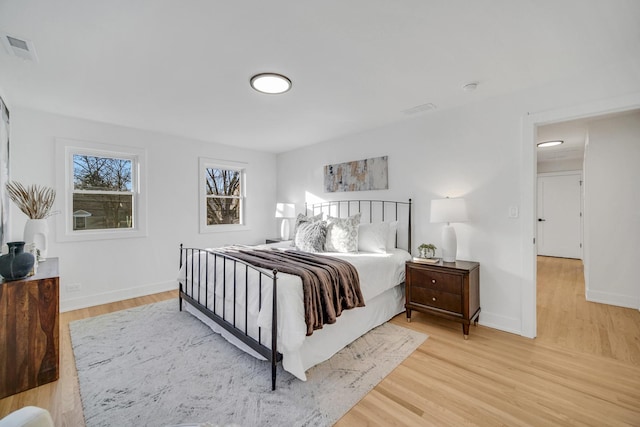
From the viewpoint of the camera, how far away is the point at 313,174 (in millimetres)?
4984

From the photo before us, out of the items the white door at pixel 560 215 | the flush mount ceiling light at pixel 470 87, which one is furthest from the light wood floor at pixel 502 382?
the white door at pixel 560 215

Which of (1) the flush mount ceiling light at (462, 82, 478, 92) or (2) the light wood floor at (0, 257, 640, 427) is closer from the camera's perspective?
(2) the light wood floor at (0, 257, 640, 427)

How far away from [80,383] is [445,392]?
8.71ft

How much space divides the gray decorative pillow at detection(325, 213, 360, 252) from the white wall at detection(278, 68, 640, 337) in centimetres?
84

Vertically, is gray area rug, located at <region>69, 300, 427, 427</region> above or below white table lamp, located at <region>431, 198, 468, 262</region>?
below

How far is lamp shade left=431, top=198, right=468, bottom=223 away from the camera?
2934 mm

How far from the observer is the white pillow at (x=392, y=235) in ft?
11.5

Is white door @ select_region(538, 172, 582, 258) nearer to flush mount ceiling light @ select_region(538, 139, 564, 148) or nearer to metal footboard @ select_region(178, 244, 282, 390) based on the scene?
flush mount ceiling light @ select_region(538, 139, 564, 148)

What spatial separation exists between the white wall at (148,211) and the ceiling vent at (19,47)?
1572 mm

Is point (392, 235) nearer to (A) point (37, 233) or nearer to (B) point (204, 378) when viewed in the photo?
(B) point (204, 378)

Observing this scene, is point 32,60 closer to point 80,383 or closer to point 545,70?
point 80,383

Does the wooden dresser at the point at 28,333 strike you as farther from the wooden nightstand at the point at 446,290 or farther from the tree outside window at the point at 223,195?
the wooden nightstand at the point at 446,290

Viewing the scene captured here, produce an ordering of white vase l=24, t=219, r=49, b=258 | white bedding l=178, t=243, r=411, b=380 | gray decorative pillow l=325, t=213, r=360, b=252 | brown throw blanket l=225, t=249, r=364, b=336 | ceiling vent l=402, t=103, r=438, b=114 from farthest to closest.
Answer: gray decorative pillow l=325, t=213, r=360, b=252 → ceiling vent l=402, t=103, r=438, b=114 → white vase l=24, t=219, r=49, b=258 → brown throw blanket l=225, t=249, r=364, b=336 → white bedding l=178, t=243, r=411, b=380

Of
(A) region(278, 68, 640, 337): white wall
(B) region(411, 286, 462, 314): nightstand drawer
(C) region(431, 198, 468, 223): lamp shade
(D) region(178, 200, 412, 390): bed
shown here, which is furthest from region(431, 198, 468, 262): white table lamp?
(D) region(178, 200, 412, 390): bed
